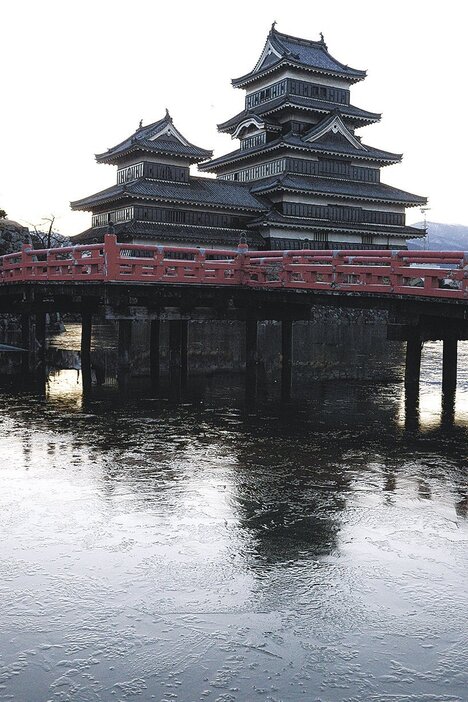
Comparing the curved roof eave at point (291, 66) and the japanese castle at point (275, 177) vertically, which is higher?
the curved roof eave at point (291, 66)

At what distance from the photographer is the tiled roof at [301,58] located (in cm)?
5359

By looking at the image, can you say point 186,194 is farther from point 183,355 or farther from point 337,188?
point 183,355

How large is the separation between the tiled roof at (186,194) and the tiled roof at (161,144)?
199 cm

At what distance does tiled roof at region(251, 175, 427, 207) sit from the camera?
5047 cm

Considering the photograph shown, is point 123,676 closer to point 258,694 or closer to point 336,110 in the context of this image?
point 258,694

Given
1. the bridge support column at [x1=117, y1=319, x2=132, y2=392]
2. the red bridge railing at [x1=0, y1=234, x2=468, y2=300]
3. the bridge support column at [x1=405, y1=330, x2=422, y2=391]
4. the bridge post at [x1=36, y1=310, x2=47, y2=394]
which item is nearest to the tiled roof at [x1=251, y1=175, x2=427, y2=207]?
the bridge post at [x1=36, y1=310, x2=47, y2=394]

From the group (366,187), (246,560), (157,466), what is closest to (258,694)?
(246,560)

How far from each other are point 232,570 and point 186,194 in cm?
4312

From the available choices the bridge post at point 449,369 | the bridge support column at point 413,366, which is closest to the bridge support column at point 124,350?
the bridge support column at point 413,366

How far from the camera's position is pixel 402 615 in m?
5.99

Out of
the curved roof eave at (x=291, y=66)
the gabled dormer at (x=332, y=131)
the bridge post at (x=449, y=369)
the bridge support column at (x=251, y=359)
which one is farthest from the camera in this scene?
the curved roof eave at (x=291, y=66)

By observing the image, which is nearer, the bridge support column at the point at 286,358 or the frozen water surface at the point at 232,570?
the frozen water surface at the point at 232,570

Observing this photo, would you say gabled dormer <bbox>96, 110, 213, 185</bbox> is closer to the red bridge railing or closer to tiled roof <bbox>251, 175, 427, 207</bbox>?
tiled roof <bbox>251, 175, 427, 207</bbox>

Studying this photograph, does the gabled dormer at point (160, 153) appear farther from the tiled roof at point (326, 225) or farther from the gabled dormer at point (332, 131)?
the gabled dormer at point (332, 131)
